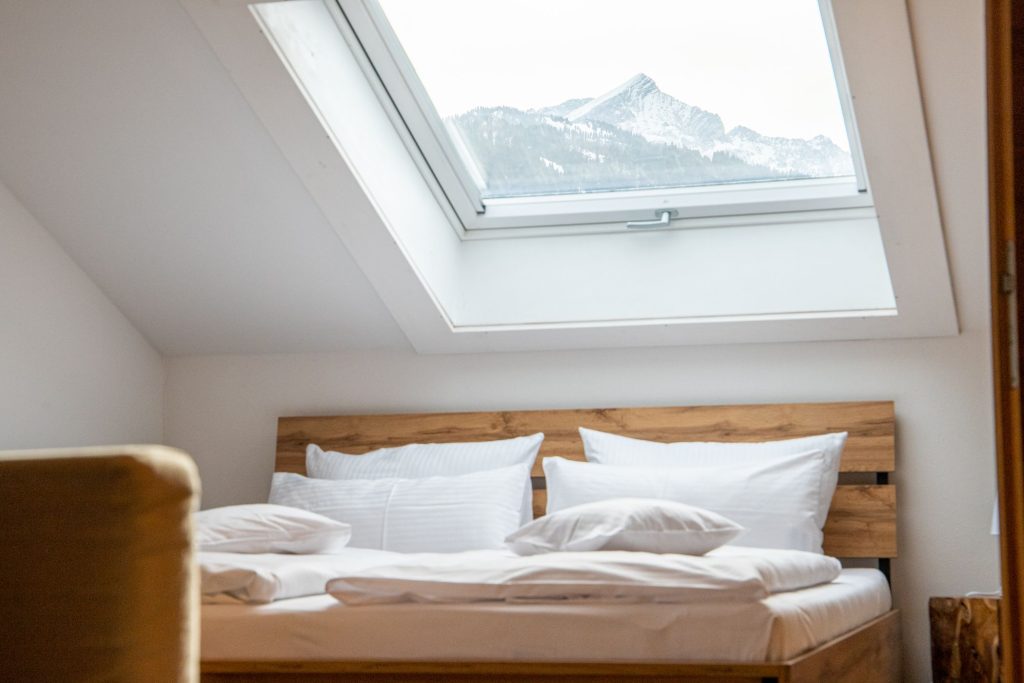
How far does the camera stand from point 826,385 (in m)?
3.97

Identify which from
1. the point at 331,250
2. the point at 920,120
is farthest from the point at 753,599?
the point at 331,250

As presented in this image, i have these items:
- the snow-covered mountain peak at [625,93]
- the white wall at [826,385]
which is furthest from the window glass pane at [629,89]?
the white wall at [826,385]

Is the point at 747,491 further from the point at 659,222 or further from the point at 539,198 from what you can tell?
the point at 539,198

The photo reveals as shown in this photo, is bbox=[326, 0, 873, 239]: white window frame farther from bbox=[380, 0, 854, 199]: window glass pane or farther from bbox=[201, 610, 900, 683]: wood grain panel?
bbox=[201, 610, 900, 683]: wood grain panel

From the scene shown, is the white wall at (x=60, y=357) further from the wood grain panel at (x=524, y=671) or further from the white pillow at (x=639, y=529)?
the white pillow at (x=639, y=529)

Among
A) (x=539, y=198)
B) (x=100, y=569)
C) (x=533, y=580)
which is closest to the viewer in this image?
(x=100, y=569)

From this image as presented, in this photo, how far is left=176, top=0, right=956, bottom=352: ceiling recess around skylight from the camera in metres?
3.41

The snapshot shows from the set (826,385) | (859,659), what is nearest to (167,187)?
(826,385)

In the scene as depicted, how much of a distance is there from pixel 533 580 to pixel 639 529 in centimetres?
41

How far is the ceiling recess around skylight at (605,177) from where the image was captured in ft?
11.2

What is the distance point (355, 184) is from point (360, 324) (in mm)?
872

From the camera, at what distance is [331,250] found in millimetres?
4059

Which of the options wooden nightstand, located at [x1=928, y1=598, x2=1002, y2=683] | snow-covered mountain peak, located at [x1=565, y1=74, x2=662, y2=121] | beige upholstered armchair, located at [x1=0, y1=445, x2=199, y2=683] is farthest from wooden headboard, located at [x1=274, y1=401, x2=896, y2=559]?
beige upholstered armchair, located at [x1=0, y1=445, x2=199, y2=683]

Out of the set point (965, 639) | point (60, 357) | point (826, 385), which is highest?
point (60, 357)
